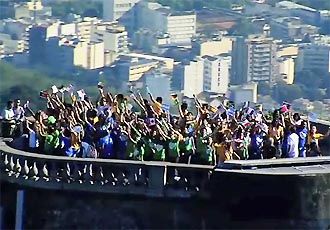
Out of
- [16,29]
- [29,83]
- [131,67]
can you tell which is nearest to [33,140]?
[29,83]

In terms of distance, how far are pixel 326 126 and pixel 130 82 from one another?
22455 millimetres

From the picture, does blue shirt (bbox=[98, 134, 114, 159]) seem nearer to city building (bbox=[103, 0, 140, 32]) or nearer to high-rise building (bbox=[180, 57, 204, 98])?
high-rise building (bbox=[180, 57, 204, 98])

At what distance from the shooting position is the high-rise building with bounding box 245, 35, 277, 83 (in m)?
52.2

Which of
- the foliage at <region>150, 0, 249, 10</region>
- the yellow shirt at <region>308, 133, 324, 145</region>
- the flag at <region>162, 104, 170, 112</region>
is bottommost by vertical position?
the yellow shirt at <region>308, 133, 324, 145</region>

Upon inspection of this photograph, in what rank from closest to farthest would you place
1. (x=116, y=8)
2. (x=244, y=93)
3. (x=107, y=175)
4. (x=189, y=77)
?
(x=107, y=175) → (x=244, y=93) → (x=189, y=77) → (x=116, y=8)

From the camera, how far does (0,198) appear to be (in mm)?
22297

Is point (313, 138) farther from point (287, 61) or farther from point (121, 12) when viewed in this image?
point (121, 12)

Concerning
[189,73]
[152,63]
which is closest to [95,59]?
[152,63]

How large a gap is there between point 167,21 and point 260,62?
53.0 feet

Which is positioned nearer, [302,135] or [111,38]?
[302,135]

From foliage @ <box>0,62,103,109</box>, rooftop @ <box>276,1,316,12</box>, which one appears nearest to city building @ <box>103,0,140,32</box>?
rooftop @ <box>276,1,316,12</box>

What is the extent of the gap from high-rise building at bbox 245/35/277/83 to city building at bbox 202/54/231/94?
80 cm

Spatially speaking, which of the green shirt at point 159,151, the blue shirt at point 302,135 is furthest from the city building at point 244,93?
the green shirt at point 159,151

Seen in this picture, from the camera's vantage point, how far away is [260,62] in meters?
53.8
